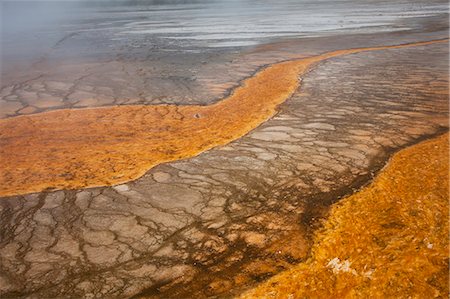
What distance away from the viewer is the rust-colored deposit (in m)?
2.48

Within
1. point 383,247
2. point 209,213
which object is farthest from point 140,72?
point 383,247

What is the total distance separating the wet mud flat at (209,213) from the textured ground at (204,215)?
11mm

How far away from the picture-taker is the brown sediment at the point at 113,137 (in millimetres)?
4289

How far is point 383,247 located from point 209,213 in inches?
56.7

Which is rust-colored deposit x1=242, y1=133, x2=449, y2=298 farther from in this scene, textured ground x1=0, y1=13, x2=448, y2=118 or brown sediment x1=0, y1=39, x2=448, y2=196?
textured ground x1=0, y1=13, x2=448, y2=118

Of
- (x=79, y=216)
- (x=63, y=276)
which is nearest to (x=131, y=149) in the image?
(x=79, y=216)

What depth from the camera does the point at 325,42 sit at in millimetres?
13461

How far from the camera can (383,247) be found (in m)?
2.83

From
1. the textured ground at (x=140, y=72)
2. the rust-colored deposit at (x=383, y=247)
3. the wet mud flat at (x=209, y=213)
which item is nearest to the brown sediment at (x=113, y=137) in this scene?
the wet mud flat at (x=209, y=213)

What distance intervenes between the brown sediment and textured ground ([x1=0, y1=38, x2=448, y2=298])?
1.01 ft

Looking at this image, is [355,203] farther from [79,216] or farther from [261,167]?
[79,216]

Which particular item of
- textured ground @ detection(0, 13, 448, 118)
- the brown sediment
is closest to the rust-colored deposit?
the brown sediment

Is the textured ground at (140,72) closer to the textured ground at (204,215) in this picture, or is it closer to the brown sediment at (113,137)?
the brown sediment at (113,137)

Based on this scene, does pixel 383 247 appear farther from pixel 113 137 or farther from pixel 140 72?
pixel 140 72
